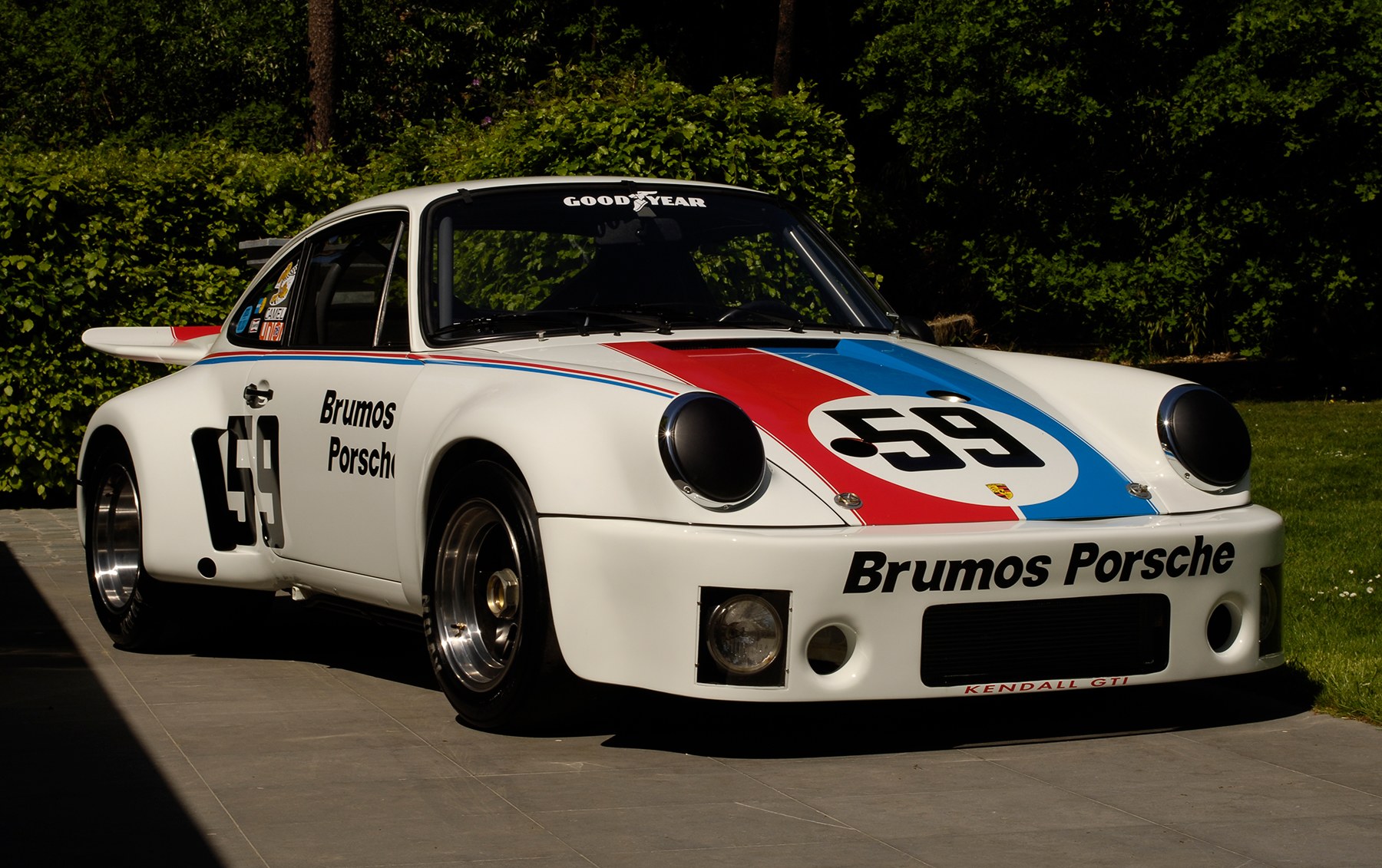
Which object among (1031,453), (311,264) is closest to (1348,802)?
(1031,453)

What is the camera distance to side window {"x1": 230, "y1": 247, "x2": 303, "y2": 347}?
6234 mm

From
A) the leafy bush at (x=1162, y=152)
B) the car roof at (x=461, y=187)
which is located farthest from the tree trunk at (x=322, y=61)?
the car roof at (x=461, y=187)

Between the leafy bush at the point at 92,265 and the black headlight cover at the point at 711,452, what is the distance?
25.4 ft

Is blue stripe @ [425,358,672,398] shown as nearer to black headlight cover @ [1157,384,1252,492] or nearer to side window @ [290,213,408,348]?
side window @ [290,213,408,348]

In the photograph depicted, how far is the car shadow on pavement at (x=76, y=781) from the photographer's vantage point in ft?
12.0

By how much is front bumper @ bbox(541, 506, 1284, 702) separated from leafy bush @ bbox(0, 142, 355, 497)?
7.62 meters

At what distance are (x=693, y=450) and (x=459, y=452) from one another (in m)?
0.88

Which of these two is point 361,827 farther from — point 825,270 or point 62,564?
point 62,564

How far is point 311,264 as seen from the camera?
20.5 feet

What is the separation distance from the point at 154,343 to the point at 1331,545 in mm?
5432

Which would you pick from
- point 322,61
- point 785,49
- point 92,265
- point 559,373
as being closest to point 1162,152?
point 785,49

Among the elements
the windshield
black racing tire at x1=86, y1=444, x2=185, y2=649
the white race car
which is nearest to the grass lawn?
the white race car

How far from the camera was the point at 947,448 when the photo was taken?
465 centimetres

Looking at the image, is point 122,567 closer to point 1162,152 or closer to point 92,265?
point 92,265
